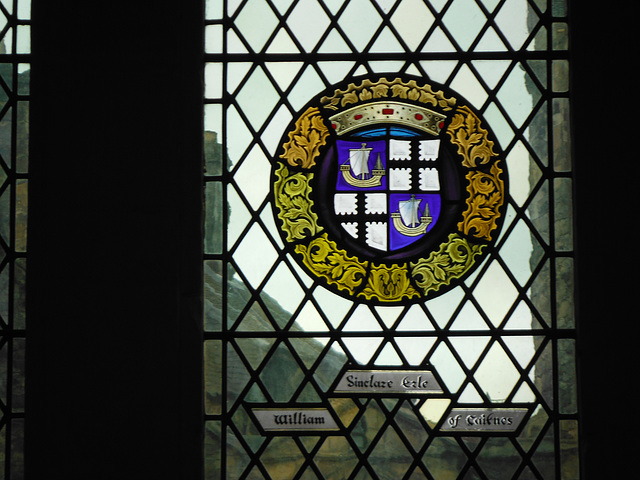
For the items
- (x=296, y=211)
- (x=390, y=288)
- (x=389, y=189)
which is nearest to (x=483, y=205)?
(x=389, y=189)

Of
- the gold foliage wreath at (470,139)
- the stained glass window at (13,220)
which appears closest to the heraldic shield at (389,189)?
the gold foliage wreath at (470,139)

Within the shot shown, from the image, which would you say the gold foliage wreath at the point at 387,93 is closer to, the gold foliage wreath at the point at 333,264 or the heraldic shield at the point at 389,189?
the heraldic shield at the point at 389,189

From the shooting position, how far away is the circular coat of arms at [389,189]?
470 centimetres

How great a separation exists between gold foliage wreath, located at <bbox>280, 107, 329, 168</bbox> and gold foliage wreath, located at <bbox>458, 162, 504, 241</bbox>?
0.81 m

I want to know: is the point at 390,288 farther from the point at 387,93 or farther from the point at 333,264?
the point at 387,93

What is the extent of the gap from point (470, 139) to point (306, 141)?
2.84ft

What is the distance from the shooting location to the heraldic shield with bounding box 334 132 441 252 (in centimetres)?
472

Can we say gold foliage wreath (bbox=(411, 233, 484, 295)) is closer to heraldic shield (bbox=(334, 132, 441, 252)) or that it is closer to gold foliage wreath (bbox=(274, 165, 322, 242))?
heraldic shield (bbox=(334, 132, 441, 252))

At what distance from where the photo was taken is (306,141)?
4801 millimetres

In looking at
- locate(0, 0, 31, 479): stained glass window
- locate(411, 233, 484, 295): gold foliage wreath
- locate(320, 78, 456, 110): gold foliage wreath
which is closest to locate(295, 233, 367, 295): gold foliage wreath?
locate(411, 233, 484, 295): gold foliage wreath

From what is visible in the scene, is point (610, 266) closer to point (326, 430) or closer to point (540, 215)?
point (540, 215)

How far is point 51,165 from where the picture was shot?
4.57 metres

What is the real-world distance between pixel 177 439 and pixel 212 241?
102 cm

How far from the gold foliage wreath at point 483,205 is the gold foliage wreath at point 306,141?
0.81m
